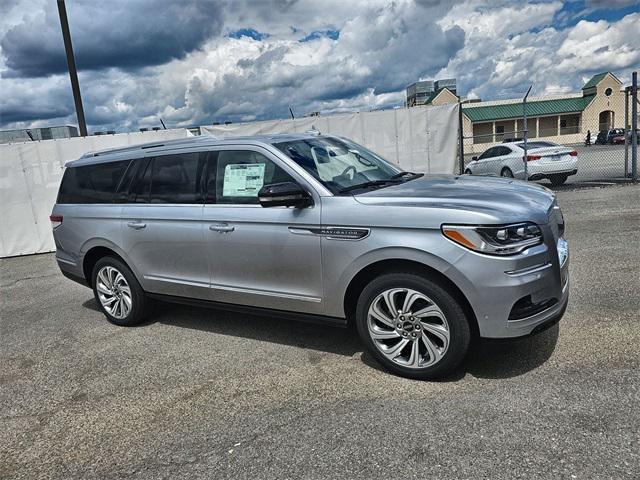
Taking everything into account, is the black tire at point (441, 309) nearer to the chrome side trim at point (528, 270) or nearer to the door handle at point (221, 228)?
the chrome side trim at point (528, 270)

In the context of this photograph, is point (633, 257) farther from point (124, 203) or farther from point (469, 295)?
point (124, 203)

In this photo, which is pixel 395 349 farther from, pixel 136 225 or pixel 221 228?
pixel 136 225

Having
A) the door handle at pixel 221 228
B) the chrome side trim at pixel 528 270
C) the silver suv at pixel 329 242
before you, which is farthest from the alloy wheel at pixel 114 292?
the chrome side trim at pixel 528 270

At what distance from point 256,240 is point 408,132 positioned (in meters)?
8.65

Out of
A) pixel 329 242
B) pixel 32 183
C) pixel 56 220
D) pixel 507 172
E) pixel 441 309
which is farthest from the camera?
pixel 507 172

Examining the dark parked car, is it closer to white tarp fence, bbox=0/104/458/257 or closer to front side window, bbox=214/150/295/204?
white tarp fence, bbox=0/104/458/257

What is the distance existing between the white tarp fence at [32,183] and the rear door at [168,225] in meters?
6.70

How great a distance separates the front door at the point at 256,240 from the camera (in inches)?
152

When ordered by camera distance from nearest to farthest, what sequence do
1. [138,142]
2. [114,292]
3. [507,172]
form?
[114,292] → [138,142] → [507,172]

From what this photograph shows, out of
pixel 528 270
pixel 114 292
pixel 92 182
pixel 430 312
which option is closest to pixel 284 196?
pixel 430 312

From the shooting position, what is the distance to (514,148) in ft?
51.3

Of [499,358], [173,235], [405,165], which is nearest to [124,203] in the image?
[173,235]

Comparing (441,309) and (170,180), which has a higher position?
(170,180)

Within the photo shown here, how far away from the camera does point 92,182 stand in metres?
5.42
